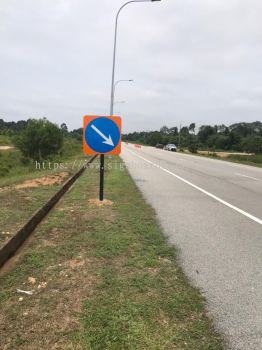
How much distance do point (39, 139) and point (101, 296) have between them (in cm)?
4255

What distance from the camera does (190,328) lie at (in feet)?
11.1

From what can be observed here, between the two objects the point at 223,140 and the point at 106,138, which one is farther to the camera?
the point at 223,140

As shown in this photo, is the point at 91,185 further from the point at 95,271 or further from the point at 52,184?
the point at 95,271

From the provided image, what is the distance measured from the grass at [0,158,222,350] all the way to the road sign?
2.24 m

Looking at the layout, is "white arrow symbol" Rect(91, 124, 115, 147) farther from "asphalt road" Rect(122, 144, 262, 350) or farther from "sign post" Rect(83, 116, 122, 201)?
"asphalt road" Rect(122, 144, 262, 350)

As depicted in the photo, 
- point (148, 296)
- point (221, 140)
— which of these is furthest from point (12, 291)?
point (221, 140)

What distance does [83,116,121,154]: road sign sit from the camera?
8.34 m

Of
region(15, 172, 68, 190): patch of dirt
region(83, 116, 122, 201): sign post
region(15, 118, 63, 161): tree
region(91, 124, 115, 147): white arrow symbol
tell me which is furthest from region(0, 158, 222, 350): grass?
region(15, 118, 63, 161): tree

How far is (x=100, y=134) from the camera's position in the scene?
837 centimetres

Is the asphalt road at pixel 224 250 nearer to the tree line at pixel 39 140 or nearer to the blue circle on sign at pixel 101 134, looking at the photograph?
the blue circle on sign at pixel 101 134

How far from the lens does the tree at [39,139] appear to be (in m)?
44.9

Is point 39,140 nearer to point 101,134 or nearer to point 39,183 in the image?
point 39,183

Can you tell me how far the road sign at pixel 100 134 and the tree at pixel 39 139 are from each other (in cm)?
3738

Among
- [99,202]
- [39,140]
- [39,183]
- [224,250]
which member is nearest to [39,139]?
[39,140]
